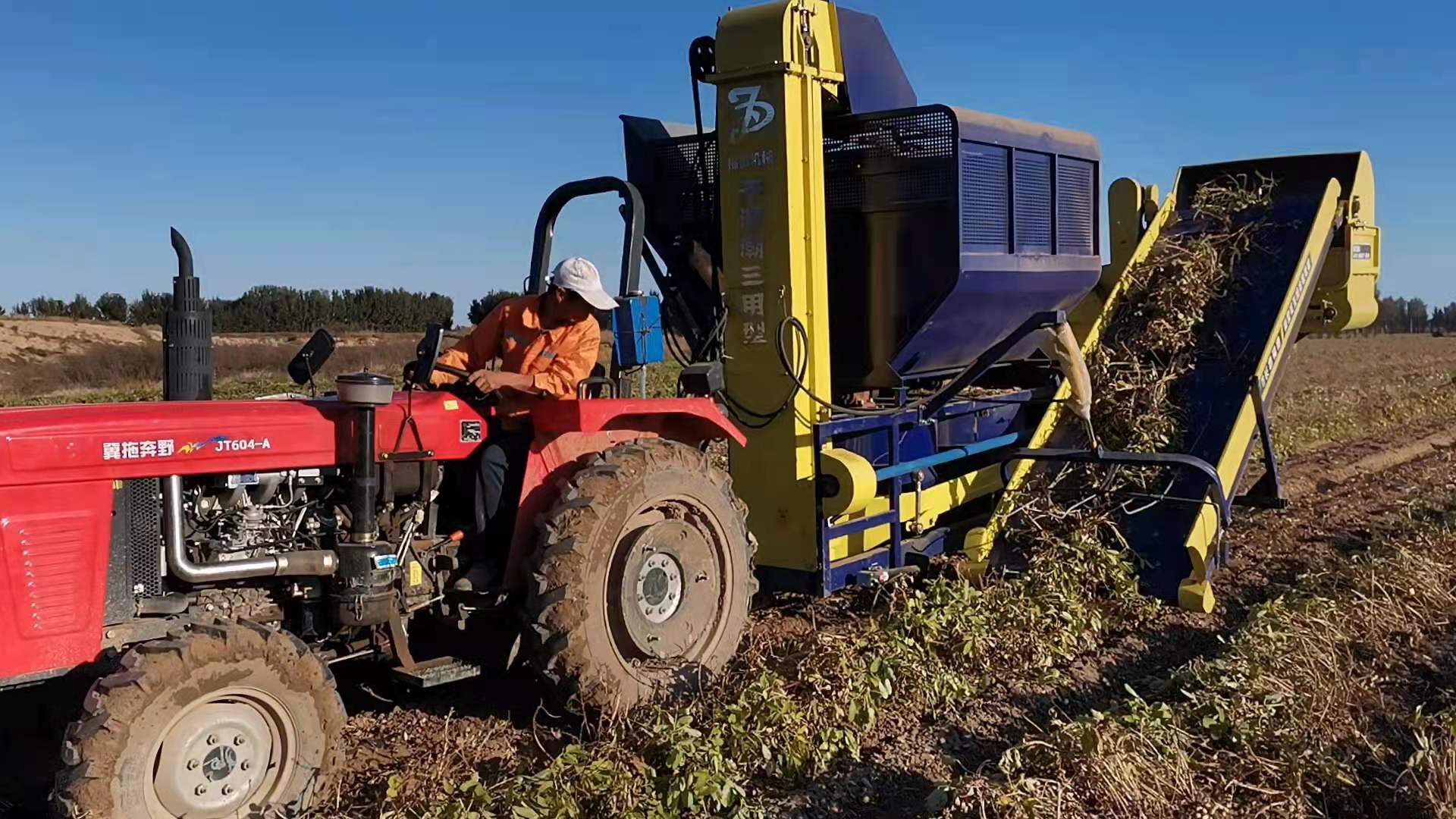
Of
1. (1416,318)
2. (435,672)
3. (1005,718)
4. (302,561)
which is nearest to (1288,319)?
(1005,718)

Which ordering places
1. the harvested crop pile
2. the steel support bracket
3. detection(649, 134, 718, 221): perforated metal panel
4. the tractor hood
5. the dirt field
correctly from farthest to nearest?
the steel support bracket → the harvested crop pile → detection(649, 134, 718, 221): perforated metal panel → the dirt field → the tractor hood

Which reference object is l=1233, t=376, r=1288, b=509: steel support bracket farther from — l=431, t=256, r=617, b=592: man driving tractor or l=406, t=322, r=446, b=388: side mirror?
l=406, t=322, r=446, b=388: side mirror

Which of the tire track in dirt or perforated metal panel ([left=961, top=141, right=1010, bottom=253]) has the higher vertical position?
perforated metal panel ([left=961, top=141, right=1010, bottom=253])

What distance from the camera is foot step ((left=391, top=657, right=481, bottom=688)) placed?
12.9ft

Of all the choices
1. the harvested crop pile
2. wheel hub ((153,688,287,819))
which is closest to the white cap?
wheel hub ((153,688,287,819))

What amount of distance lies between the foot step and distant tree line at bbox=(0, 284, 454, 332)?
96.1 feet

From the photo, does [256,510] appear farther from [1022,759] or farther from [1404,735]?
[1404,735]

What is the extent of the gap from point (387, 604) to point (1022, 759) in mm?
2130

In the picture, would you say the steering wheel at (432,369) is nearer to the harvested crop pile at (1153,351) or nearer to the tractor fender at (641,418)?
the tractor fender at (641,418)

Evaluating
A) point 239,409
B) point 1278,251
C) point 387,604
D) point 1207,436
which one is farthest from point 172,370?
point 1278,251

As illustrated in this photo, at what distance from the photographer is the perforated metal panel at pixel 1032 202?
19.4ft

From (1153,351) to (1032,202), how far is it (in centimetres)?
158

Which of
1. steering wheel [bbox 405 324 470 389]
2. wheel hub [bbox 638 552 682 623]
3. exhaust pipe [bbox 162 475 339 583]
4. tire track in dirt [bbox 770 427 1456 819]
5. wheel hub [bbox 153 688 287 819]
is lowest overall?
tire track in dirt [bbox 770 427 1456 819]

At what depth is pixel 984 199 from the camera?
5602mm
